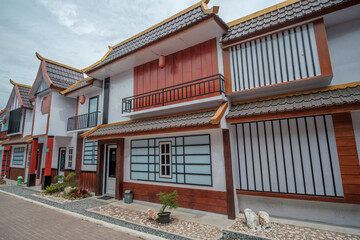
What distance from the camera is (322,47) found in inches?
209

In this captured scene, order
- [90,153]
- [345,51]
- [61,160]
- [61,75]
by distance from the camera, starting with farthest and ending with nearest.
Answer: [61,75] < [61,160] < [90,153] < [345,51]

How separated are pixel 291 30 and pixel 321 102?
2629 millimetres

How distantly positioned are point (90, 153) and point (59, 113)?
3995 mm

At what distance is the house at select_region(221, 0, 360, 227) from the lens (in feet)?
15.8

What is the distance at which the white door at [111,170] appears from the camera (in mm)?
10086

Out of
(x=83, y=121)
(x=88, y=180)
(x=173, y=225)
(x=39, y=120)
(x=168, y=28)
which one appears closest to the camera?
(x=173, y=225)

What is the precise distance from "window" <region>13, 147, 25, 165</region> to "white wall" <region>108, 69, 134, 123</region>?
1308cm

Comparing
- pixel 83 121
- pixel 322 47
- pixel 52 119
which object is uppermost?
pixel 322 47

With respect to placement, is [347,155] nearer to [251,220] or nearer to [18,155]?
[251,220]

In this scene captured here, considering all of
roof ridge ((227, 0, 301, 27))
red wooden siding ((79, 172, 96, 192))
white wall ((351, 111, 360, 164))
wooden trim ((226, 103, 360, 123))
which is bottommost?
red wooden siding ((79, 172, 96, 192))

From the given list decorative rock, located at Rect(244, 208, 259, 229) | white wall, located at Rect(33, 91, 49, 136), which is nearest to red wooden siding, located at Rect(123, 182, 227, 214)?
decorative rock, located at Rect(244, 208, 259, 229)

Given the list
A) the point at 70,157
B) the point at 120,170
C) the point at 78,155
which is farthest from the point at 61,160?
the point at 120,170

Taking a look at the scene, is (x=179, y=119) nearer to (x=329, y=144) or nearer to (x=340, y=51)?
(x=329, y=144)

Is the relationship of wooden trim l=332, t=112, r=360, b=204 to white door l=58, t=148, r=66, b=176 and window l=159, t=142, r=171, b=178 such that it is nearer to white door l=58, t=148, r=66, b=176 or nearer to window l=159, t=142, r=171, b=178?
window l=159, t=142, r=171, b=178
